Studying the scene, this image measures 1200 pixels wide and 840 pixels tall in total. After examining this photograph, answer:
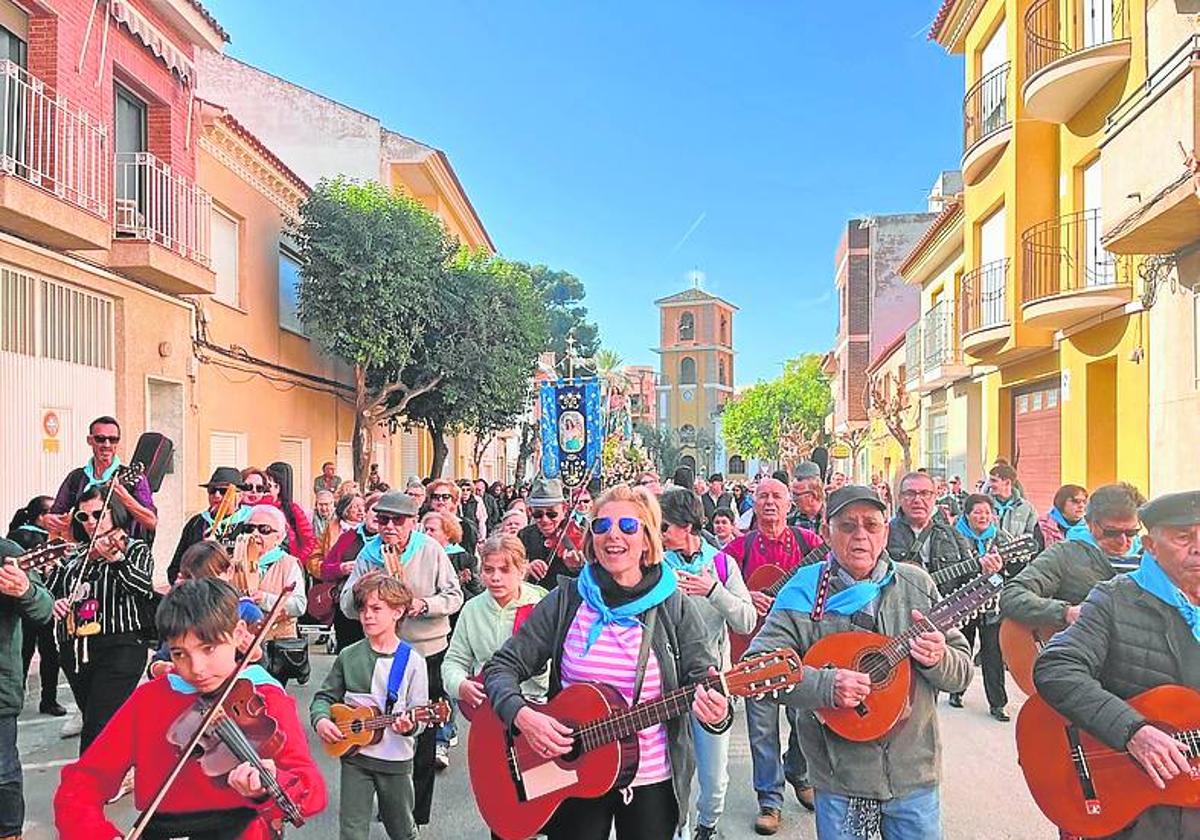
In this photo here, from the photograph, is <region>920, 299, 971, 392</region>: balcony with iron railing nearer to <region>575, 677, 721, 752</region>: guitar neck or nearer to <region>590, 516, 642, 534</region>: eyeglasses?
<region>590, 516, 642, 534</region>: eyeglasses

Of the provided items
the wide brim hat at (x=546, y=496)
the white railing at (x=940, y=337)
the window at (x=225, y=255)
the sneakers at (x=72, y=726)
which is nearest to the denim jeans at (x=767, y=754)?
the wide brim hat at (x=546, y=496)

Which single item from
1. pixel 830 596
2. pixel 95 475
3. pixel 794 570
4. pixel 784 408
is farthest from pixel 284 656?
pixel 784 408

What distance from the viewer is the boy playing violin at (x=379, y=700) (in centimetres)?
443

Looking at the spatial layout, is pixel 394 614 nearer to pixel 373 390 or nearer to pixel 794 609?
pixel 794 609

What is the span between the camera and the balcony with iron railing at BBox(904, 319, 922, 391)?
80.8 feet

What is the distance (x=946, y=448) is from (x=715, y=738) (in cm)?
1934

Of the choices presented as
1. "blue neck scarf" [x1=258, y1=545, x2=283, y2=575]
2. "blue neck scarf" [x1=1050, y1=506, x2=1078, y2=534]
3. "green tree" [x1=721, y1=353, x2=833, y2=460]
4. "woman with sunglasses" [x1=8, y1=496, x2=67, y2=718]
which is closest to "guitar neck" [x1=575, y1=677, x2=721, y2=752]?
"blue neck scarf" [x1=258, y1=545, x2=283, y2=575]

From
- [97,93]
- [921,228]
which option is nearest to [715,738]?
[97,93]

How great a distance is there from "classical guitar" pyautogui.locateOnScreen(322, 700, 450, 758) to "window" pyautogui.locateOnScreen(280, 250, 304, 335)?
50.2ft

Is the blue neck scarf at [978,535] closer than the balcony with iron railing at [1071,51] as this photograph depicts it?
Answer: Yes

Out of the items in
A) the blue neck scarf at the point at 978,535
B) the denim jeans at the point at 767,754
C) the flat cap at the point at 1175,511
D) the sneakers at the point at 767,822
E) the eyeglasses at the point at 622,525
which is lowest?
the sneakers at the point at 767,822

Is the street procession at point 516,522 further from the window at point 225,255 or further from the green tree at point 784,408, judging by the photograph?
the green tree at point 784,408

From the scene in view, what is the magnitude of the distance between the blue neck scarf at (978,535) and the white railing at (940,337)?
1304 cm

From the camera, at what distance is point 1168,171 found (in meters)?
9.53
